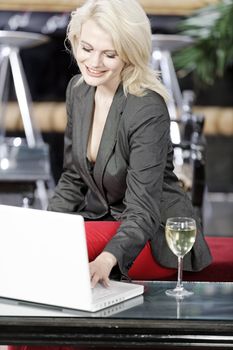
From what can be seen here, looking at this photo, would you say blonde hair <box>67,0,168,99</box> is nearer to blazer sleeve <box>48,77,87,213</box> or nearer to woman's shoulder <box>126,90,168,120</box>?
woman's shoulder <box>126,90,168,120</box>

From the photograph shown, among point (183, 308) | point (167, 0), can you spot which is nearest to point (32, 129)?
point (167, 0)

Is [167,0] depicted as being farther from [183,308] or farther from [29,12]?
[183,308]

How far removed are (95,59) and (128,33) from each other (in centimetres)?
12

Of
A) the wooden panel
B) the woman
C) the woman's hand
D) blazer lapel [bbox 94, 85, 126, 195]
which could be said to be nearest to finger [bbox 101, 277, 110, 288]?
the woman's hand

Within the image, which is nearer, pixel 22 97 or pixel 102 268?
pixel 102 268

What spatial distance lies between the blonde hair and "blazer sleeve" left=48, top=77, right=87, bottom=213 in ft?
1.06

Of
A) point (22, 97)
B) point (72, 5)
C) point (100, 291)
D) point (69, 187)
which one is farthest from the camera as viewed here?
point (72, 5)

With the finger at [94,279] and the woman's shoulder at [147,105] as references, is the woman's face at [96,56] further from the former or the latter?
the finger at [94,279]

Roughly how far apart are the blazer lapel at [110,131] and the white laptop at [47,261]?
0.73 metres

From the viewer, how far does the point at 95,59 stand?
113 inches

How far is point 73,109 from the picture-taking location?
10.5 ft

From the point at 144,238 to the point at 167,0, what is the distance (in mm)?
4710

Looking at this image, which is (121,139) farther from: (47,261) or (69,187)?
(47,261)

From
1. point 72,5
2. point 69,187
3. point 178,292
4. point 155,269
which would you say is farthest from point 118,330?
point 72,5
